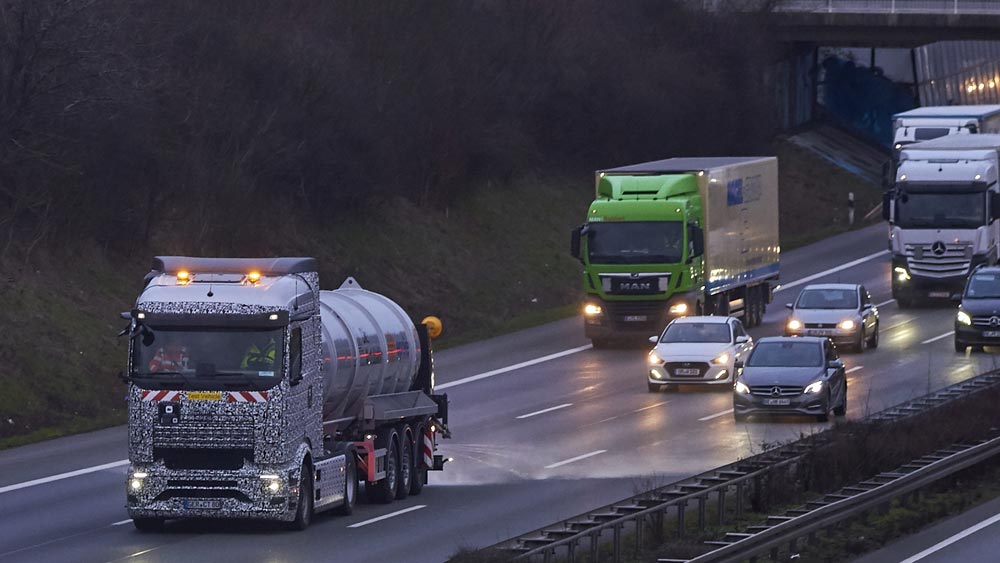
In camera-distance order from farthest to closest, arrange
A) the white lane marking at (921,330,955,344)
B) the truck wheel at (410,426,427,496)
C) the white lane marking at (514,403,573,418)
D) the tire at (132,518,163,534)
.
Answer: the white lane marking at (921,330,955,344) < the white lane marking at (514,403,573,418) < the truck wheel at (410,426,427,496) < the tire at (132,518,163,534)

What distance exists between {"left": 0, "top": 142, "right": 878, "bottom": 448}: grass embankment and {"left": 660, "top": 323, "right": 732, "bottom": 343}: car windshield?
8213 mm

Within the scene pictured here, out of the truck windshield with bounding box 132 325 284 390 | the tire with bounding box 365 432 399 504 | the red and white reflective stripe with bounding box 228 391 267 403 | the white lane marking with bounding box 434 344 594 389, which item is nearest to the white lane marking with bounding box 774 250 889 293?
the white lane marking with bounding box 434 344 594 389

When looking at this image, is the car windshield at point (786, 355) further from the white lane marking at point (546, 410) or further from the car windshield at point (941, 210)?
the car windshield at point (941, 210)

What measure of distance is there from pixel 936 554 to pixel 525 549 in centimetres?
522

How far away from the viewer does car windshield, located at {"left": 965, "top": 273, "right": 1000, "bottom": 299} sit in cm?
4178

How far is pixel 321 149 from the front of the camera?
1943 inches

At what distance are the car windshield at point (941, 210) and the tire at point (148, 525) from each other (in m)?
31.1

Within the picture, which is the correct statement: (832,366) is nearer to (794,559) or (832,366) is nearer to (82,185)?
(794,559)

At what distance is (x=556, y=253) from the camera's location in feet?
184

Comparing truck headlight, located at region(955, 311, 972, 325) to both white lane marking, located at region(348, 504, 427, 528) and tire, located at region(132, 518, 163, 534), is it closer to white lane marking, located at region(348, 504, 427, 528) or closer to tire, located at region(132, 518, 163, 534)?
white lane marking, located at region(348, 504, 427, 528)

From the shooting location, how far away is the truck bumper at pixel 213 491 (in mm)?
20297

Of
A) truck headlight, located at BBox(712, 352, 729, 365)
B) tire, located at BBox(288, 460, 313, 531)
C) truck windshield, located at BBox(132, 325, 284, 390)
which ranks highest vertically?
truck windshield, located at BBox(132, 325, 284, 390)

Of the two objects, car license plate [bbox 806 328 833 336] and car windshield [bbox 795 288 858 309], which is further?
car windshield [bbox 795 288 858 309]

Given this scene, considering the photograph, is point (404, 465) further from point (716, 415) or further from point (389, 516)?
point (716, 415)
